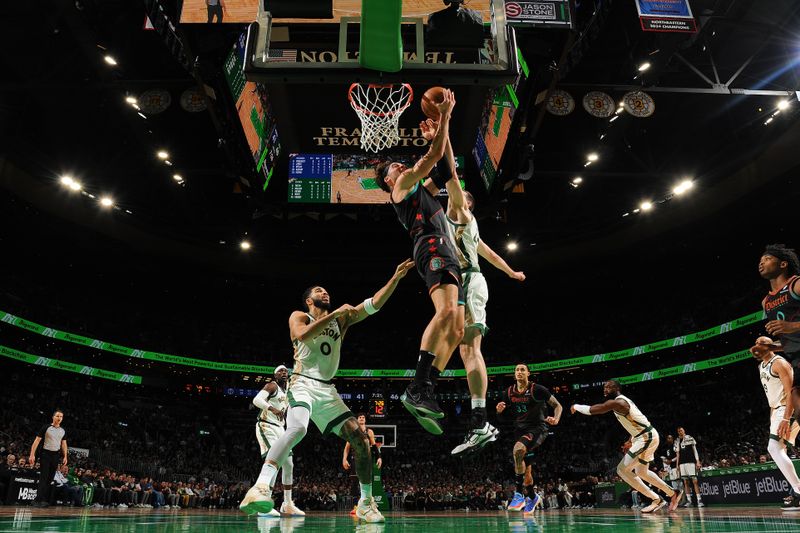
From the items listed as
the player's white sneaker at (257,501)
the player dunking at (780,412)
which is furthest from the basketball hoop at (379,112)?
the player's white sneaker at (257,501)

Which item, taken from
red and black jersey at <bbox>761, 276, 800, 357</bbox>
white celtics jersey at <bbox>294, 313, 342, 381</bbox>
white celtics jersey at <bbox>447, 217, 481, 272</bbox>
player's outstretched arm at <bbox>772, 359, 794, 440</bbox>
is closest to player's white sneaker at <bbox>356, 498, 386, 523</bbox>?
white celtics jersey at <bbox>294, 313, 342, 381</bbox>

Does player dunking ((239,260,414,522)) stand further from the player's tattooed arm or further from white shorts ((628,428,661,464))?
white shorts ((628,428,661,464))

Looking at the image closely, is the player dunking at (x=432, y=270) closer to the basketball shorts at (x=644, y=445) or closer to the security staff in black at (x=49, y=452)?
the basketball shorts at (x=644, y=445)

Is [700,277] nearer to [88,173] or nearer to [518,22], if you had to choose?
[518,22]

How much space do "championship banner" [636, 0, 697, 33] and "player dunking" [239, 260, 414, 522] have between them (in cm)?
841

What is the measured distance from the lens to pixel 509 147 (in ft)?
45.2

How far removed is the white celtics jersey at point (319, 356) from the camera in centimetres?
622

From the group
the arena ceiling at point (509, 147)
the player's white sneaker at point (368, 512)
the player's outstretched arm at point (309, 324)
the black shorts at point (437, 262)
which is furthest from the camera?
the arena ceiling at point (509, 147)

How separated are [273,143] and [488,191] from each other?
19.6ft

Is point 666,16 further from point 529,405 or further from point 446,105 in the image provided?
point 446,105

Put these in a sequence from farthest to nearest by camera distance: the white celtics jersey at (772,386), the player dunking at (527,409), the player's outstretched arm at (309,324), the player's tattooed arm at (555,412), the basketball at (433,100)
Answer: the player dunking at (527,409)
the player's tattooed arm at (555,412)
the white celtics jersey at (772,386)
the player's outstretched arm at (309,324)
the basketball at (433,100)

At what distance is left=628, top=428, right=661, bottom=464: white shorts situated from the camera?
9.84m

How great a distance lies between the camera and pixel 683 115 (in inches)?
779

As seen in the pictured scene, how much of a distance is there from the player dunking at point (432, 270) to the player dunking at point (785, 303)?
3008 mm
